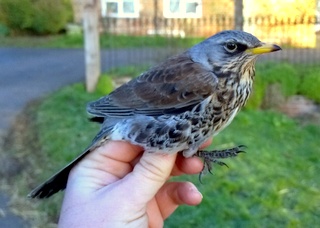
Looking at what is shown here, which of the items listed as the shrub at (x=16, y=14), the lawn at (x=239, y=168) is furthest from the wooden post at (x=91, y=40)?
the shrub at (x=16, y=14)

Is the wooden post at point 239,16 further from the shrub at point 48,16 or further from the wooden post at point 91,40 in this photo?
the shrub at point 48,16

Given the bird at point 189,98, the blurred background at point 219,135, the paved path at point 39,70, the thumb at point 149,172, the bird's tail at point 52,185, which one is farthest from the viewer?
the paved path at point 39,70

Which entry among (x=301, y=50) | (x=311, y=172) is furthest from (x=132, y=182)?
(x=301, y=50)

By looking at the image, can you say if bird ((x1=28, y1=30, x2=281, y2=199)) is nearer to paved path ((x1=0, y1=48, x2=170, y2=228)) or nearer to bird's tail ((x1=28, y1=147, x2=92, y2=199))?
bird's tail ((x1=28, y1=147, x2=92, y2=199))

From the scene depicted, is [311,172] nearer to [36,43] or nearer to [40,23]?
[36,43]

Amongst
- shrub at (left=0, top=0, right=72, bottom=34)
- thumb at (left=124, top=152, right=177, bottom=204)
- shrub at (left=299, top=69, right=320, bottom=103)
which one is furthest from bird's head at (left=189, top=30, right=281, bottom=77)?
shrub at (left=0, top=0, right=72, bottom=34)

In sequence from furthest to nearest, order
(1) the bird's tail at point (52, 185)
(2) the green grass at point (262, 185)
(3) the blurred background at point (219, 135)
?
(3) the blurred background at point (219, 135) < (2) the green grass at point (262, 185) < (1) the bird's tail at point (52, 185)

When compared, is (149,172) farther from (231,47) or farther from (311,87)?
(311,87)
